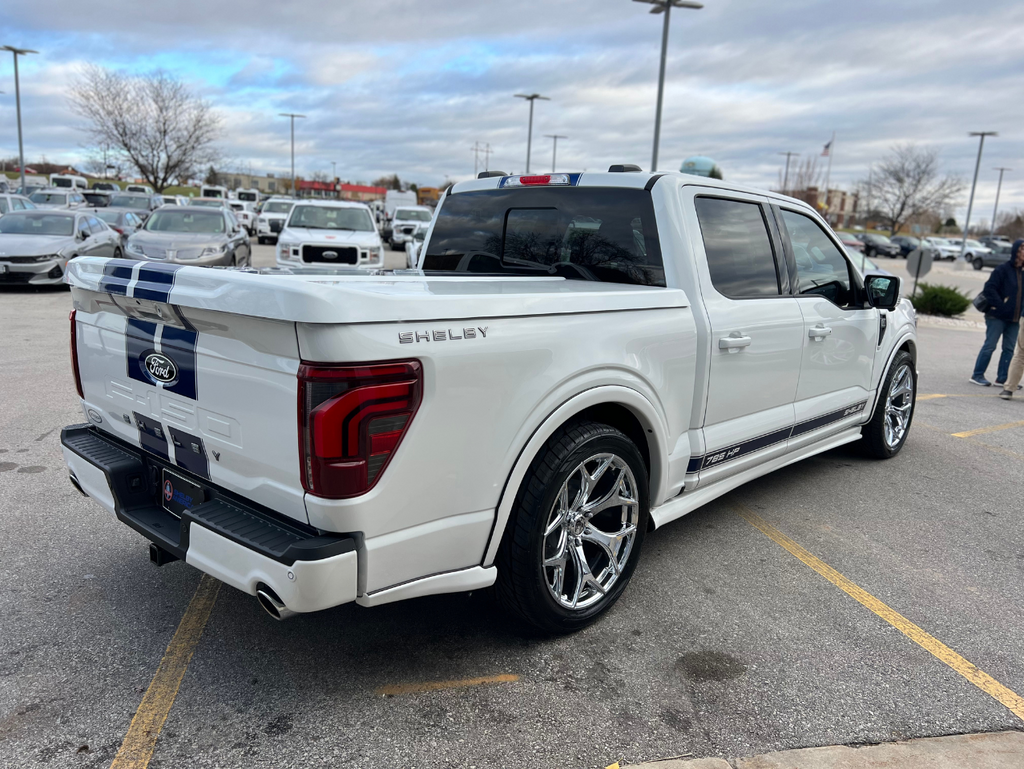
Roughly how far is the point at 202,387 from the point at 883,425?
496 cm

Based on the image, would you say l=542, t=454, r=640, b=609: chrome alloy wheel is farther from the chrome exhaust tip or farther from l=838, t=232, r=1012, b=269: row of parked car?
l=838, t=232, r=1012, b=269: row of parked car

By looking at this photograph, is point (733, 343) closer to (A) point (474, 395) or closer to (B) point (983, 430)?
(A) point (474, 395)

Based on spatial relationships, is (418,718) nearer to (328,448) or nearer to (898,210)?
(328,448)

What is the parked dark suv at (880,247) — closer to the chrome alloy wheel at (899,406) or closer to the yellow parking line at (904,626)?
the chrome alloy wheel at (899,406)

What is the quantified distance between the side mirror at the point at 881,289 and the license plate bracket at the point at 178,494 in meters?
4.09

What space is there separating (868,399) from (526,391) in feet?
11.8

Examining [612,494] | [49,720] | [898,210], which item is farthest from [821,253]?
[898,210]

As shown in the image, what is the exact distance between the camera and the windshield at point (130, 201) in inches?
1064

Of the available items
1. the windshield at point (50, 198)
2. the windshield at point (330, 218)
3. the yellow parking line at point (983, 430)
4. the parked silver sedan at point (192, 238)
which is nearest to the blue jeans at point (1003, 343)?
the yellow parking line at point (983, 430)

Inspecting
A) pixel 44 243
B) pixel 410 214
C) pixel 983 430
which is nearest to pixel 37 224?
pixel 44 243

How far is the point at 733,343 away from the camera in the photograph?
3.54 meters

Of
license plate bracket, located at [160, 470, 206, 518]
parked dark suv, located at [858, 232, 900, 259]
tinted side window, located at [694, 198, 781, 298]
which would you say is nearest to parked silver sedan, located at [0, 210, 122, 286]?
license plate bracket, located at [160, 470, 206, 518]

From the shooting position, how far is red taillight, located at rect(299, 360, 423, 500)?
84.6 inches

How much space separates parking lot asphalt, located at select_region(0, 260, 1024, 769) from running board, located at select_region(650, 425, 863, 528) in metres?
0.36
